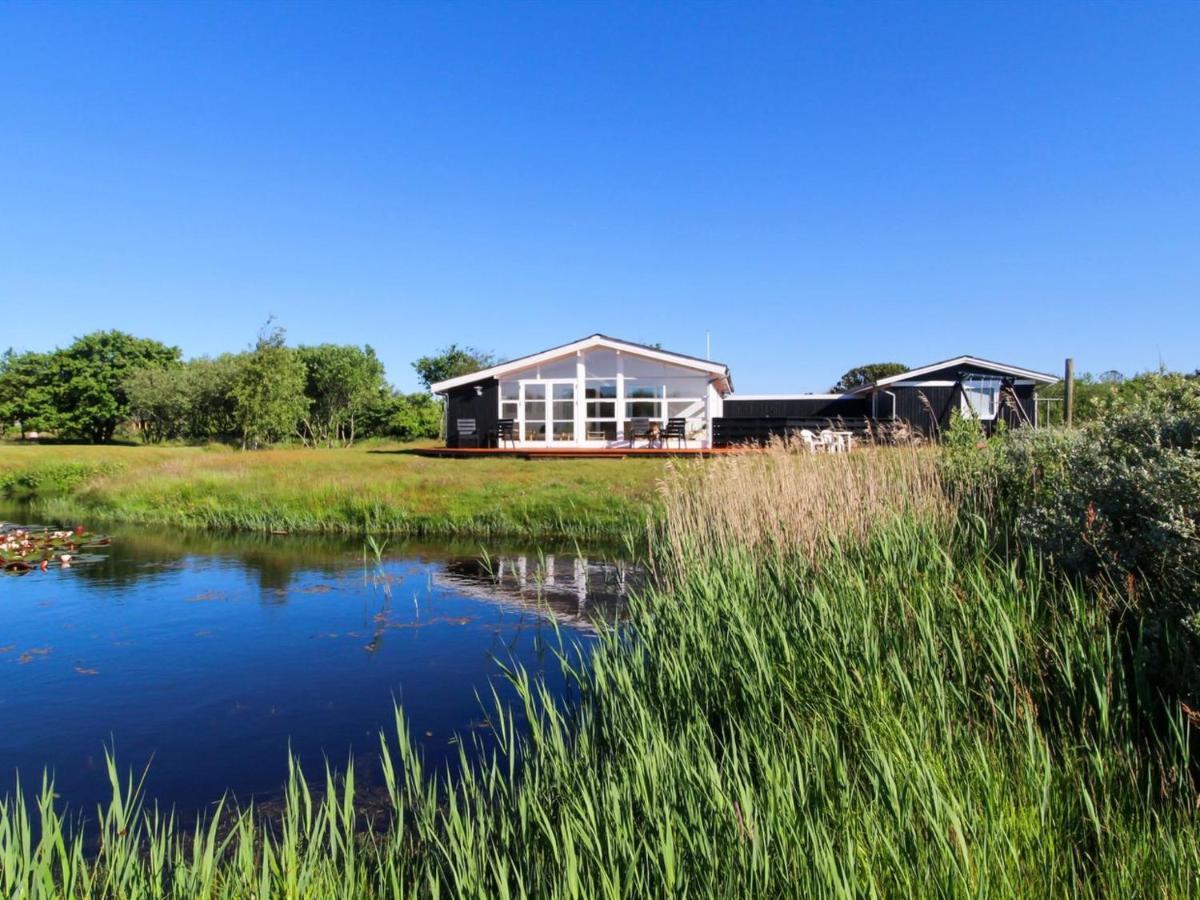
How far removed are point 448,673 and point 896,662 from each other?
4.22 meters

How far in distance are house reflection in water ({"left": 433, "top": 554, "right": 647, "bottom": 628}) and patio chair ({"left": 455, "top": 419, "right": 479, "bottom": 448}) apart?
494 inches

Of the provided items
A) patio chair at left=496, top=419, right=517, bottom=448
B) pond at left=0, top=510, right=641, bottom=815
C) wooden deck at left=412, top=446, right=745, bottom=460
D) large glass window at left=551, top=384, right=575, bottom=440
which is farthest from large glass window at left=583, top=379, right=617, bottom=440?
pond at left=0, top=510, right=641, bottom=815

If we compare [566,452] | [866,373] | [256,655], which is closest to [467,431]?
[566,452]

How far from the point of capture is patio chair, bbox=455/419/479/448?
24.5 metres

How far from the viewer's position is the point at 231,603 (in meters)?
9.48

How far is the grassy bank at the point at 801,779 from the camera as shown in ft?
7.81

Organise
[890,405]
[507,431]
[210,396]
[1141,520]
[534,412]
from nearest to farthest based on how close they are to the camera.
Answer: [1141,520]
[507,431]
[534,412]
[890,405]
[210,396]

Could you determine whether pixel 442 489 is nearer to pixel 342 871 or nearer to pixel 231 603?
pixel 231 603

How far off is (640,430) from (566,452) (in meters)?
2.35

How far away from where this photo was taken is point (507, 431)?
77.8 feet

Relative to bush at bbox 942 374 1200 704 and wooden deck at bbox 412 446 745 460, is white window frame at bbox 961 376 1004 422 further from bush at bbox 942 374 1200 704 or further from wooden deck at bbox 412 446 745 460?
bush at bbox 942 374 1200 704

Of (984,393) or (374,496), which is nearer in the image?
(374,496)

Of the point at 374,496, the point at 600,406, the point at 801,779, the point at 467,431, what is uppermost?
the point at 600,406

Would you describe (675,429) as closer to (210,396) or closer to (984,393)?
(984,393)
